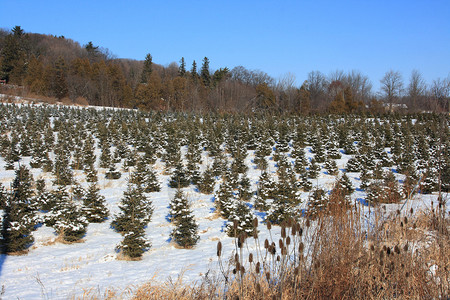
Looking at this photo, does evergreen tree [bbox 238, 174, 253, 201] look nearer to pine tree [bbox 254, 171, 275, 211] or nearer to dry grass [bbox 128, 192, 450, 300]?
pine tree [bbox 254, 171, 275, 211]

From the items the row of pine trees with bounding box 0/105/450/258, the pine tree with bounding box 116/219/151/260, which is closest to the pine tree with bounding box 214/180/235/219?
the row of pine trees with bounding box 0/105/450/258

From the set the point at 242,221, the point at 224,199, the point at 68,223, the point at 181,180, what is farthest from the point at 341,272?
the point at 181,180

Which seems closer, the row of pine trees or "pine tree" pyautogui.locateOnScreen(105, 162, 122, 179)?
the row of pine trees

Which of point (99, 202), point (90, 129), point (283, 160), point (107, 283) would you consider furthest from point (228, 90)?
point (107, 283)

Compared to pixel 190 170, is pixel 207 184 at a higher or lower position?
lower

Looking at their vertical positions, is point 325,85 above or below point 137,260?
above

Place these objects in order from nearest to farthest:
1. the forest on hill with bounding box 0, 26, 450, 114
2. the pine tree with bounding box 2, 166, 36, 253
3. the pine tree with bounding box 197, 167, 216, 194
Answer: the pine tree with bounding box 2, 166, 36, 253 → the pine tree with bounding box 197, 167, 216, 194 → the forest on hill with bounding box 0, 26, 450, 114

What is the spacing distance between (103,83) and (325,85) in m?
48.2

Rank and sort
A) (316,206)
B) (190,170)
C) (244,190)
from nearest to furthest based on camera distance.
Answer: (316,206) < (244,190) < (190,170)

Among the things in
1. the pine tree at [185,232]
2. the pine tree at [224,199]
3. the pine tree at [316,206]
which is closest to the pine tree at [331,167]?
the pine tree at [224,199]

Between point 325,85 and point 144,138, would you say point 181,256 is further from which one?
point 325,85

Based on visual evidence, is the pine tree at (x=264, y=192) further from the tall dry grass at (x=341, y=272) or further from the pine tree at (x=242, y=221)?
the tall dry grass at (x=341, y=272)

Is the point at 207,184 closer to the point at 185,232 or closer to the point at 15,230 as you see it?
the point at 185,232

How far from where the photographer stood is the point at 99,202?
942cm
